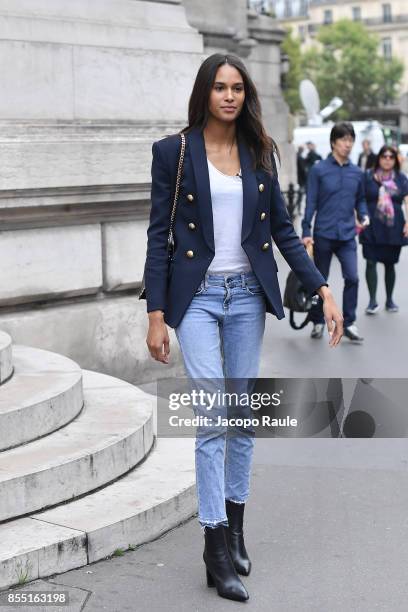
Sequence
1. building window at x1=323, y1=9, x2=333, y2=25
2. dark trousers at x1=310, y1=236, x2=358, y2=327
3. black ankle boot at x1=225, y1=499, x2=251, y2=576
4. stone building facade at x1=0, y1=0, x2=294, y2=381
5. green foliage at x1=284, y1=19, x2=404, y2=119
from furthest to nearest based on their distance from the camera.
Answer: building window at x1=323, y1=9, x2=333, y2=25, green foliage at x1=284, y1=19, x2=404, y2=119, dark trousers at x1=310, y1=236, x2=358, y2=327, stone building facade at x1=0, y1=0, x2=294, y2=381, black ankle boot at x1=225, y1=499, x2=251, y2=576

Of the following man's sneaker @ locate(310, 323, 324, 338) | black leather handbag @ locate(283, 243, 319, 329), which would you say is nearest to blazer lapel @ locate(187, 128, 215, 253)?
black leather handbag @ locate(283, 243, 319, 329)

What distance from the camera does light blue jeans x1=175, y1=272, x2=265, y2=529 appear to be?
4465 millimetres

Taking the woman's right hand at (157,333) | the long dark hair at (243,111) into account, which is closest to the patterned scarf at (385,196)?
the long dark hair at (243,111)

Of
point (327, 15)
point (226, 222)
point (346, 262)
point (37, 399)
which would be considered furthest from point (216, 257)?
point (327, 15)

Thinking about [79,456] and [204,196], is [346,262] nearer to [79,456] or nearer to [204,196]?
[79,456]

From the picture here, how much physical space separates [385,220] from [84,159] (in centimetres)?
507

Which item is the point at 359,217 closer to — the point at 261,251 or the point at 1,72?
the point at 1,72

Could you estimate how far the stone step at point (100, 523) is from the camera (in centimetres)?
467

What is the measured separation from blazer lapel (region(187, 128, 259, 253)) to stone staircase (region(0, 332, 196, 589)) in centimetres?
133

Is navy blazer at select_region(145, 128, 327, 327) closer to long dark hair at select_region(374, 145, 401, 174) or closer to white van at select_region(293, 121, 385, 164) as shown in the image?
long dark hair at select_region(374, 145, 401, 174)

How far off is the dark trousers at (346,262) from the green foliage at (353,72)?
3670 inches

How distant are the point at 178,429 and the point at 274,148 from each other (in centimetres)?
241

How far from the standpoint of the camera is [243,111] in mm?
4594

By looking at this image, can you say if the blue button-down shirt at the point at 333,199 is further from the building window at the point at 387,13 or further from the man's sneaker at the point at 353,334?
the building window at the point at 387,13
